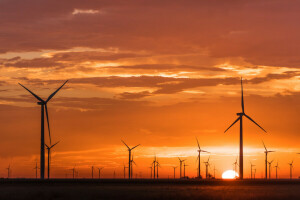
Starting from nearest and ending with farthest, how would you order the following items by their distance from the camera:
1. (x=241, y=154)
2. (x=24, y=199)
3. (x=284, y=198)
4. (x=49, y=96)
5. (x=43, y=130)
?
1. (x=24, y=199)
2. (x=284, y=198)
3. (x=43, y=130)
4. (x=49, y=96)
5. (x=241, y=154)

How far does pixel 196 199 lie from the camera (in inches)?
3844

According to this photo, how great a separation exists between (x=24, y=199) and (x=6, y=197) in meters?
4.78

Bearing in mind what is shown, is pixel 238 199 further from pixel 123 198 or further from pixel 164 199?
pixel 123 198

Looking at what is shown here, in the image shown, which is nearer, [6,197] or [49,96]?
[6,197]

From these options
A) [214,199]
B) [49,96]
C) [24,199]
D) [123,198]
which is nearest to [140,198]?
[123,198]

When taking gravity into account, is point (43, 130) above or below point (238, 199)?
above

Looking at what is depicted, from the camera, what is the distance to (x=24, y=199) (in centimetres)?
9631

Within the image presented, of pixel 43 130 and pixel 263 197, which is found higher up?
pixel 43 130

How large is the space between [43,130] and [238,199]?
236 feet

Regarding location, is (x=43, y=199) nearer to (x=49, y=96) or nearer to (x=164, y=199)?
(x=164, y=199)

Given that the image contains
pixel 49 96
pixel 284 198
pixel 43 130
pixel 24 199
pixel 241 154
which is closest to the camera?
pixel 24 199

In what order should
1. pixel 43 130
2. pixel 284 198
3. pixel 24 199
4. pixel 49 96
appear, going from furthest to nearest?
pixel 49 96 < pixel 43 130 < pixel 284 198 < pixel 24 199

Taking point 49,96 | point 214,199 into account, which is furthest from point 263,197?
point 49,96

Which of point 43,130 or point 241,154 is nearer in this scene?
point 43,130
